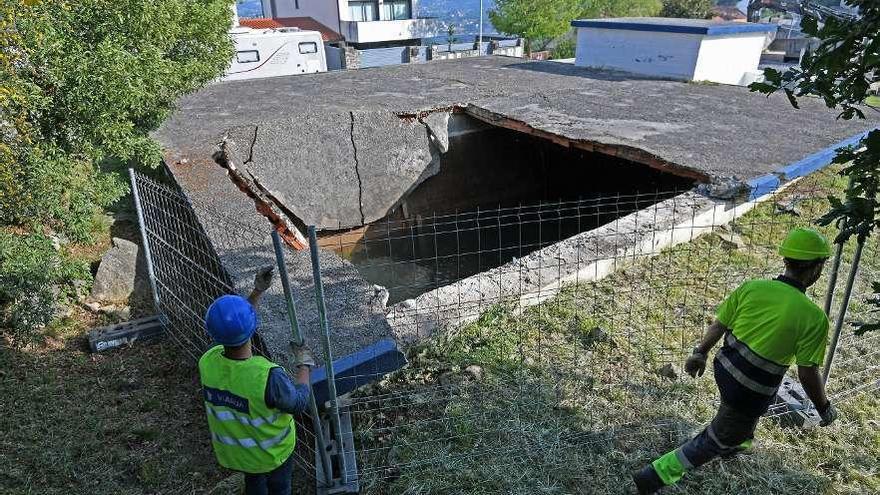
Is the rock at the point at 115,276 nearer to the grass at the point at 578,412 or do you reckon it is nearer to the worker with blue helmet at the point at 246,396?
the grass at the point at 578,412

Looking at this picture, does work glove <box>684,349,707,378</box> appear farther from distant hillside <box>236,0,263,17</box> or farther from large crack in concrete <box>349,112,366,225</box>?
distant hillside <box>236,0,263,17</box>

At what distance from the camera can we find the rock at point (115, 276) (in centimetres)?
550

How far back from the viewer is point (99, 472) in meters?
3.46

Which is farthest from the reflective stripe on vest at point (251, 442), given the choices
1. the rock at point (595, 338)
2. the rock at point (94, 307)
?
the rock at point (94, 307)

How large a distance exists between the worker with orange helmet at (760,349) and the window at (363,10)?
32374 millimetres

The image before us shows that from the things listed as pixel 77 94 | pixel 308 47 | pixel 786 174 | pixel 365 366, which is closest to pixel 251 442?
pixel 365 366

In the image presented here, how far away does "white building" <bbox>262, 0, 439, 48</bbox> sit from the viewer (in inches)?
1249

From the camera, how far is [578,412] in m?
3.77

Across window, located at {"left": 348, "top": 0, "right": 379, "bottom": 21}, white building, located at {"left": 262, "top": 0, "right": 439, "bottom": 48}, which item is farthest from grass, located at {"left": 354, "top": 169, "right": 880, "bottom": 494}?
window, located at {"left": 348, "top": 0, "right": 379, "bottom": 21}

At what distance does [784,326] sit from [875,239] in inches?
181

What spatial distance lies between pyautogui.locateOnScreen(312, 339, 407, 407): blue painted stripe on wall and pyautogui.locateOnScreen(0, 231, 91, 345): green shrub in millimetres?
2756

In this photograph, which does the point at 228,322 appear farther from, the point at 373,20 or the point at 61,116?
the point at 373,20

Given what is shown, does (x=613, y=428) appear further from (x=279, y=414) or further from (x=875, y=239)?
(x=875, y=239)

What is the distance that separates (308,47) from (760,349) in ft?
68.3
